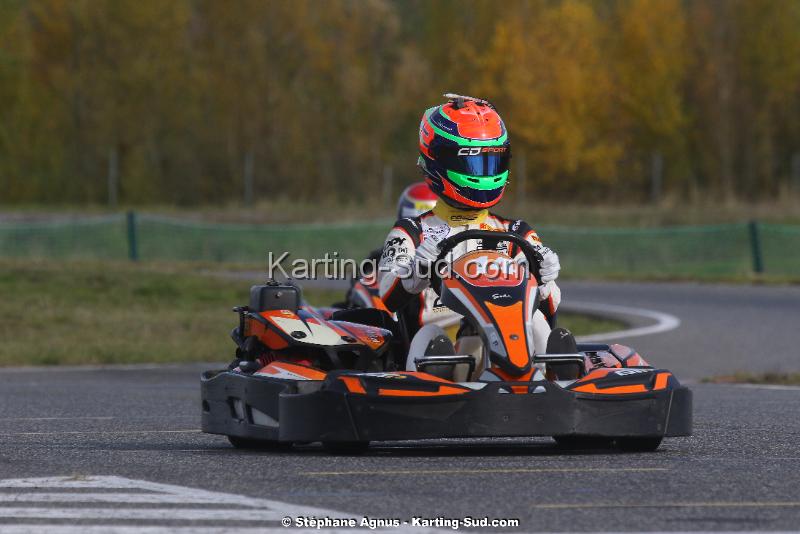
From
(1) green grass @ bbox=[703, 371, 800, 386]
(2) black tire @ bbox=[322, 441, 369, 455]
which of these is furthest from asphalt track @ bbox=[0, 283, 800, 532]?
(1) green grass @ bbox=[703, 371, 800, 386]

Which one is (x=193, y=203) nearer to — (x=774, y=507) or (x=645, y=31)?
(x=645, y=31)

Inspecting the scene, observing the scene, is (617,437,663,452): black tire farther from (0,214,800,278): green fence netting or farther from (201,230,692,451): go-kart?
(0,214,800,278): green fence netting

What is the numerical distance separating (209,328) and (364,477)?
43.4ft

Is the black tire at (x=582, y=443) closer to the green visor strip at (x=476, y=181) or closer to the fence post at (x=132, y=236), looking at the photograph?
the green visor strip at (x=476, y=181)

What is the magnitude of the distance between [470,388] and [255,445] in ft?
5.26

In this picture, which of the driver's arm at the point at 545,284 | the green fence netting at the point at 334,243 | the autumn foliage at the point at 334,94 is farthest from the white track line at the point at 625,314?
the autumn foliage at the point at 334,94

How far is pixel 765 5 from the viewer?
197 ft

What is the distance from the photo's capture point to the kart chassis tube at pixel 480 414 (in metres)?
7.22

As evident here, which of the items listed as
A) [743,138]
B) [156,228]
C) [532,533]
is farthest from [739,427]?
[743,138]

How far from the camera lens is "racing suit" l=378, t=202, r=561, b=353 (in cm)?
817

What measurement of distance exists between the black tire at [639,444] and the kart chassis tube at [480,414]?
0.14 meters

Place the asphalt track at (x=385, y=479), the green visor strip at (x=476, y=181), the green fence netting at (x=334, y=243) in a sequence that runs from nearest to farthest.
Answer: the asphalt track at (x=385, y=479), the green visor strip at (x=476, y=181), the green fence netting at (x=334, y=243)

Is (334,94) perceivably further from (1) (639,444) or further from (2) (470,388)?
(2) (470,388)

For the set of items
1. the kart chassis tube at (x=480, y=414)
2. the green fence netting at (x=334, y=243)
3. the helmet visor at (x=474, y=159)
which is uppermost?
the helmet visor at (x=474, y=159)
